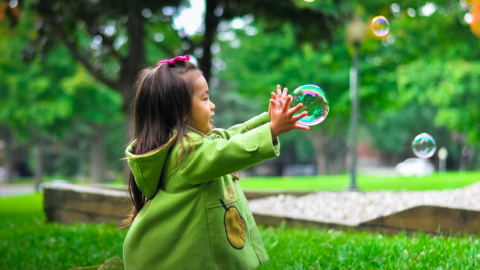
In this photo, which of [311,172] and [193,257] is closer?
[193,257]

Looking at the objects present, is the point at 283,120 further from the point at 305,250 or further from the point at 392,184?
the point at 392,184

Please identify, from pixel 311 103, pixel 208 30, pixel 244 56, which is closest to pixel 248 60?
pixel 244 56

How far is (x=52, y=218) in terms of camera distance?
6.81 m

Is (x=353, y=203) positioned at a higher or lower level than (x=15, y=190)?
higher

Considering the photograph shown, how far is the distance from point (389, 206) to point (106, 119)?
Answer: 17975mm

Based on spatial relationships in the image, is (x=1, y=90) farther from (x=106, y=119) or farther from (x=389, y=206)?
(x=389, y=206)

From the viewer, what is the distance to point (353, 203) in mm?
6891

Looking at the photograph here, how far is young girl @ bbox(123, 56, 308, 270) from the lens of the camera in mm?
2199

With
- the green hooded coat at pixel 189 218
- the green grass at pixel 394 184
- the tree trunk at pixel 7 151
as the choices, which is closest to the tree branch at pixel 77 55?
the green grass at pixel 394 184

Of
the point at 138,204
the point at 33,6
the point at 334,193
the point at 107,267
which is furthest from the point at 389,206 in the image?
the point at 33,6

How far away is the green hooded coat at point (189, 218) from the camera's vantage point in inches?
90.0

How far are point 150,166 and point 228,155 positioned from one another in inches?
18.3

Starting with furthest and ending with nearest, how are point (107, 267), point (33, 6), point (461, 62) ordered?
point (461, 62)
point (33, 6)
point (107, 267)

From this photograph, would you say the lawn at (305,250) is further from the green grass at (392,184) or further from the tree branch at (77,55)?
the tree branch at (77,55)
